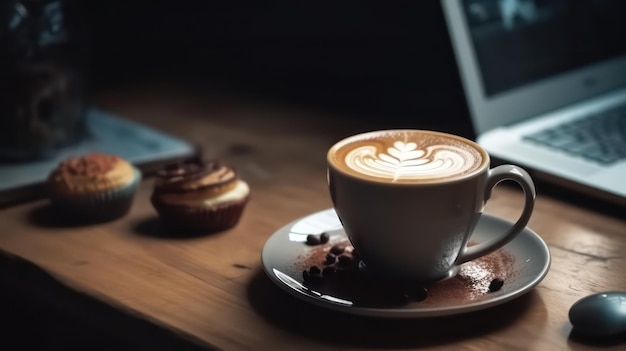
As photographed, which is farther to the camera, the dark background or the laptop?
the dark background

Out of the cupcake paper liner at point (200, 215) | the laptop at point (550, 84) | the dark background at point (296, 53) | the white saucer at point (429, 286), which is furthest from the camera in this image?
the dark background at point (296, 53)

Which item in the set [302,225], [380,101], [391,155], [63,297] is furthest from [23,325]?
[380,101]

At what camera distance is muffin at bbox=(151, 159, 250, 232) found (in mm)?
809

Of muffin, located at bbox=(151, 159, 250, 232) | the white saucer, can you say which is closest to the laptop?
the white saucer

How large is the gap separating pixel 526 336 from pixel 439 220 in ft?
0.33

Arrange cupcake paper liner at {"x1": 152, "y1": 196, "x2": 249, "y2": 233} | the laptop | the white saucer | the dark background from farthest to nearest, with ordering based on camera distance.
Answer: the dark background
the laptop
cupcake paper liner at {"x1": 152, "y1": 196, "x2": 249, "y2": 233}
the white saucer

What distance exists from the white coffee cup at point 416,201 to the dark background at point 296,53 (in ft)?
1.37

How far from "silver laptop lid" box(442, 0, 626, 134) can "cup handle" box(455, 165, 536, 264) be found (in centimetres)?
33

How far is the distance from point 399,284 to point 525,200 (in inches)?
4.5

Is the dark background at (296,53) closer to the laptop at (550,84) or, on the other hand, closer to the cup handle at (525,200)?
the laptop at (550,84)

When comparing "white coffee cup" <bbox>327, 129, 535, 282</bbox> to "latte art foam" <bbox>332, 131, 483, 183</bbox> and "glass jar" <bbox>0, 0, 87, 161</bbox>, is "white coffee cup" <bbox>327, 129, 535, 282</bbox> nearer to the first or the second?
"latte art foam" <bbox>332, 131, 483, 183</bbox>

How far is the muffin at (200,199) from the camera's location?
81 cm

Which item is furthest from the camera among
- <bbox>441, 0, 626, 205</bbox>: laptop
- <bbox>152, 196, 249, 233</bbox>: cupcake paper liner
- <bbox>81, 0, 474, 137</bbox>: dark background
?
<bbox>81, 0, 474, 137</bbox>: dark background

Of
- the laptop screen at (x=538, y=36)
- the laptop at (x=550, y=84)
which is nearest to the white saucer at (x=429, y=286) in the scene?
the laptop at (x=550, y=84)
